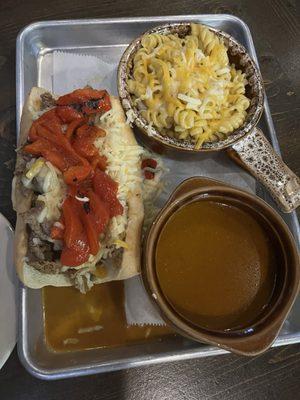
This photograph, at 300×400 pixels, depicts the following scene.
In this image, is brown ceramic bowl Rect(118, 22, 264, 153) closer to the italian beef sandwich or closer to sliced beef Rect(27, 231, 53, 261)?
the italian beef sandwich

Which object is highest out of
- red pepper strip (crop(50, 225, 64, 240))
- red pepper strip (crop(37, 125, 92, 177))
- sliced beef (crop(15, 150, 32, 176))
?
red pepper strip (crop(37, 125, 92, 177))

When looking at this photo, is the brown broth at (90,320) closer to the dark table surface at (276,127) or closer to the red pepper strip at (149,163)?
the dark table surface at (276,127)

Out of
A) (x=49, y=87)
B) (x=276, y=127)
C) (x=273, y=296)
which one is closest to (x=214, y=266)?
(x=273, y=296)

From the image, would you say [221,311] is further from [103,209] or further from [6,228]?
[6,228]

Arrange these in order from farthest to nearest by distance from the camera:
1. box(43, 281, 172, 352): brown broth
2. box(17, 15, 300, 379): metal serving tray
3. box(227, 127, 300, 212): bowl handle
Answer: box(227, 127, 300, 212): bowl handle < box(43, 281, 172, 352): brown broth < box(17, 15, 300, 379): metal serving tray

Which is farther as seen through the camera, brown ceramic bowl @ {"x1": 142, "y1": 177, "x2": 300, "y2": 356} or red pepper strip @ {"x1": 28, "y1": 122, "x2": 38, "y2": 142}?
red pepper strip @ {"x1": 28, "y1": 122, "x2": 38, "y2": 142}

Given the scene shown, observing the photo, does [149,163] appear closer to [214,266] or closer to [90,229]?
[90,229]

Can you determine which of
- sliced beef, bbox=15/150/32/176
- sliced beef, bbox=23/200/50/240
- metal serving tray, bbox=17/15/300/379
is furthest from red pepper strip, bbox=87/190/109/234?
metal serving tray, bbox=17/15/300/379
